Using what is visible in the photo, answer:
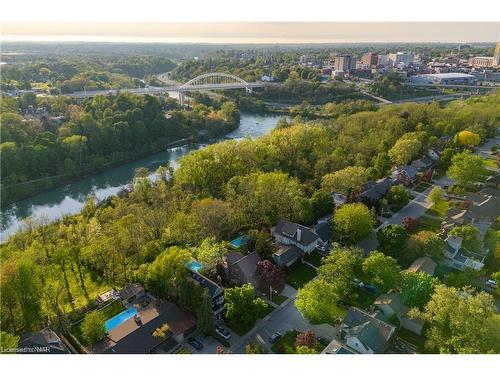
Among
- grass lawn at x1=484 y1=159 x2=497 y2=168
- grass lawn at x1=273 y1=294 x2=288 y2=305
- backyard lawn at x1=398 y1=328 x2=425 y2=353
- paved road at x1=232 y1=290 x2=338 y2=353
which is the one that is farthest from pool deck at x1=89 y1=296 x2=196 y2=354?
grass lawn at x1=484 y1=159 x2=497 y2=168

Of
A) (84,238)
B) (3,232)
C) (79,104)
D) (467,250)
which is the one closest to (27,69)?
(79,104)

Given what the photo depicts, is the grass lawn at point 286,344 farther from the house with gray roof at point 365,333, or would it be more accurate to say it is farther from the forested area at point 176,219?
the forested area at point 176,219

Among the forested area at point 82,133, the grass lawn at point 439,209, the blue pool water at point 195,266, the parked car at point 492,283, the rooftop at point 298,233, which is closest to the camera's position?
the blue pool water at point 195,266

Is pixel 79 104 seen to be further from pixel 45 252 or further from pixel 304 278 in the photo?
pixel 304 278

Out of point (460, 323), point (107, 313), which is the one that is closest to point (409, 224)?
point (460, 323)

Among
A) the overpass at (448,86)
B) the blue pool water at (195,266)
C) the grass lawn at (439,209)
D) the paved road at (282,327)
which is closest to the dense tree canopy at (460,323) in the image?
the paved road at (282,327)

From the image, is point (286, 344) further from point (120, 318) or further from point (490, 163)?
point (490, 163)

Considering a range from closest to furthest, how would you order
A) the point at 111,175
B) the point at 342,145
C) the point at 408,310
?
the point at 408,310 → the point at 342,145 → the point at 111,175
